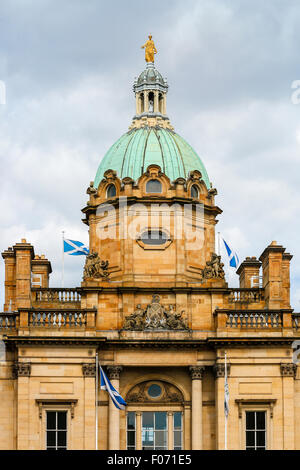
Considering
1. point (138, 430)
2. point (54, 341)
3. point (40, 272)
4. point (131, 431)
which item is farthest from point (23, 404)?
point (40, 272)

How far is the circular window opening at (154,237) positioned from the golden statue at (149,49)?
41.3 ft

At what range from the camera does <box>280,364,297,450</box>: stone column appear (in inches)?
3841

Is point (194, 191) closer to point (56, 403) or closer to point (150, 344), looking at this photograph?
point (150, 344)

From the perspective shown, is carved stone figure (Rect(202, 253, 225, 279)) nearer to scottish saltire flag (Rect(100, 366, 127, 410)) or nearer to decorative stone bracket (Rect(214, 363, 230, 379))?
decorative stone bracket (Rect(214, 363, 230, 379))

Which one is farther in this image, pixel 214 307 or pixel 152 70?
pixel 152 70

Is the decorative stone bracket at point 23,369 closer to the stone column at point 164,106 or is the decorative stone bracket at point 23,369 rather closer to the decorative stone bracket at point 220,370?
the decorative stone bracket at point 220,370

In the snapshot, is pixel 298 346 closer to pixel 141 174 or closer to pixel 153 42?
pixel 141 174

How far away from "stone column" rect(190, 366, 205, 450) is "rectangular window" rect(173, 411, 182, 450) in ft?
4.06

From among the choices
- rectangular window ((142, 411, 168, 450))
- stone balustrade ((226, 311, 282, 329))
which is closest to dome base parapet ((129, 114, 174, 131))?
stone balustrade ((226, 311, 282, 329))

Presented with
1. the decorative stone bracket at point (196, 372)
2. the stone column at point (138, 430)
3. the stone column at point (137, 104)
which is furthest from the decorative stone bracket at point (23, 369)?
the stone column at point (137, 104)

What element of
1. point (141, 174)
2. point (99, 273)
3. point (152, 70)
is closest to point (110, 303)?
point (99, 273)

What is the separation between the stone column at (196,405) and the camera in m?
98.2
